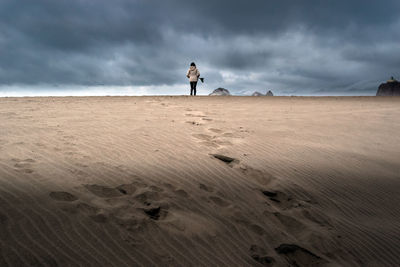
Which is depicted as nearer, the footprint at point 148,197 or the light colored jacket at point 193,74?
the footprint at point 148,197

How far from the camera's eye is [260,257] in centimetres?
275

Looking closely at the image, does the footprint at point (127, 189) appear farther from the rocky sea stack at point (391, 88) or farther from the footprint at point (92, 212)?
the rocky sea stack at point (391, 88)

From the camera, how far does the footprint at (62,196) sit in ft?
10.5

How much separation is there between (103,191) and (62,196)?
1.51 ft

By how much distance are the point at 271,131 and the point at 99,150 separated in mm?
4527

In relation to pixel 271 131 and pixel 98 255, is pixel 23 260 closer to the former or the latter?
pixel 98 255

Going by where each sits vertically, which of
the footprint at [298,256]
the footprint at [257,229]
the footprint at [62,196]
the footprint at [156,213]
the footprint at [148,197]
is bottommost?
the footprint at [298,256]

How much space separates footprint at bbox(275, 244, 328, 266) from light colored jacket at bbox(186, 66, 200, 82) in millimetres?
15398

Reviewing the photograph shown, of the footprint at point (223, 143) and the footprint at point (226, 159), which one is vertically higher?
the footprint at point (223, 143)

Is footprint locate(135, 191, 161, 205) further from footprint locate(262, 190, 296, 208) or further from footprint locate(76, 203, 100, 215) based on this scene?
footprint locate(262, 190, 296, 208)

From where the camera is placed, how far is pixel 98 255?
243cm

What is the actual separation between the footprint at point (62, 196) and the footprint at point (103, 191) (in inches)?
10.2

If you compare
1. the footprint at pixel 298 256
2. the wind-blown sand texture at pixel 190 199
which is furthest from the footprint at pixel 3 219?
the footprint at pixel 298 256

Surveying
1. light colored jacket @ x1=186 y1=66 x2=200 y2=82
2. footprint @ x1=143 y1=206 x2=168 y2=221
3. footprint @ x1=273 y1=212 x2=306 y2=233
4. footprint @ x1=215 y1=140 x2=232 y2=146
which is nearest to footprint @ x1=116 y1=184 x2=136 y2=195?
footprint @ x1=143 y1=206 x2=168 y2=221
